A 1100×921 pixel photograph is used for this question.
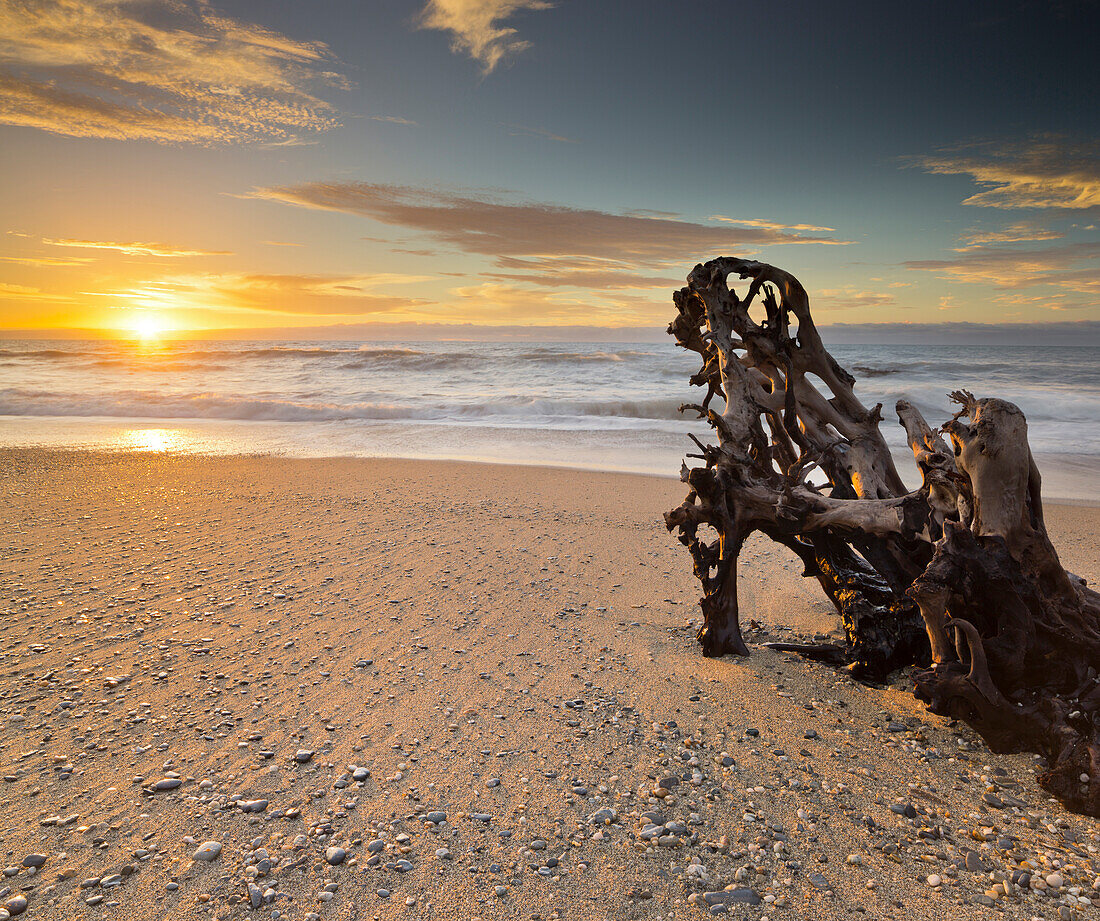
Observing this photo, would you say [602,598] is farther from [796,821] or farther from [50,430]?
[50,430]

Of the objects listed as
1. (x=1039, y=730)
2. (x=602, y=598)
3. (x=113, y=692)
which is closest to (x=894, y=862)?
(x=1039, y=730)

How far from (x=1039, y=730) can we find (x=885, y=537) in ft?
4.05

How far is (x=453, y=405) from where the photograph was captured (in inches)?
920

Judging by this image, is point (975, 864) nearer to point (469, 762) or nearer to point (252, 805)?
point (469, 762)

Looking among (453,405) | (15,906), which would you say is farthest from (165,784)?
(453,405)

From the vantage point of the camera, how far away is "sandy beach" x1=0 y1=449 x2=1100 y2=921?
2.46 m

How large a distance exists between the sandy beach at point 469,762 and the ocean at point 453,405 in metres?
6.93

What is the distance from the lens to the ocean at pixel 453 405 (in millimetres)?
13680

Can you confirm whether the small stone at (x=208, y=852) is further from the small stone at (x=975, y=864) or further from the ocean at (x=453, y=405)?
the ocean at (x=453, y=405)

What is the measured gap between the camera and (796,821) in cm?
280

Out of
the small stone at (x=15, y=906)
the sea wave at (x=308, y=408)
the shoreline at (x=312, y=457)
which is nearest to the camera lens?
the small stone at (x=15, y=906)

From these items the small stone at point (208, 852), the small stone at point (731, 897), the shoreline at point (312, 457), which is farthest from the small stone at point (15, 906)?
the shoreline at point (312, 457)

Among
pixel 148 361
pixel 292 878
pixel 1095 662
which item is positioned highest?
pixel 148 361

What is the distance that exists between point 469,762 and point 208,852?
1162 millimetres
